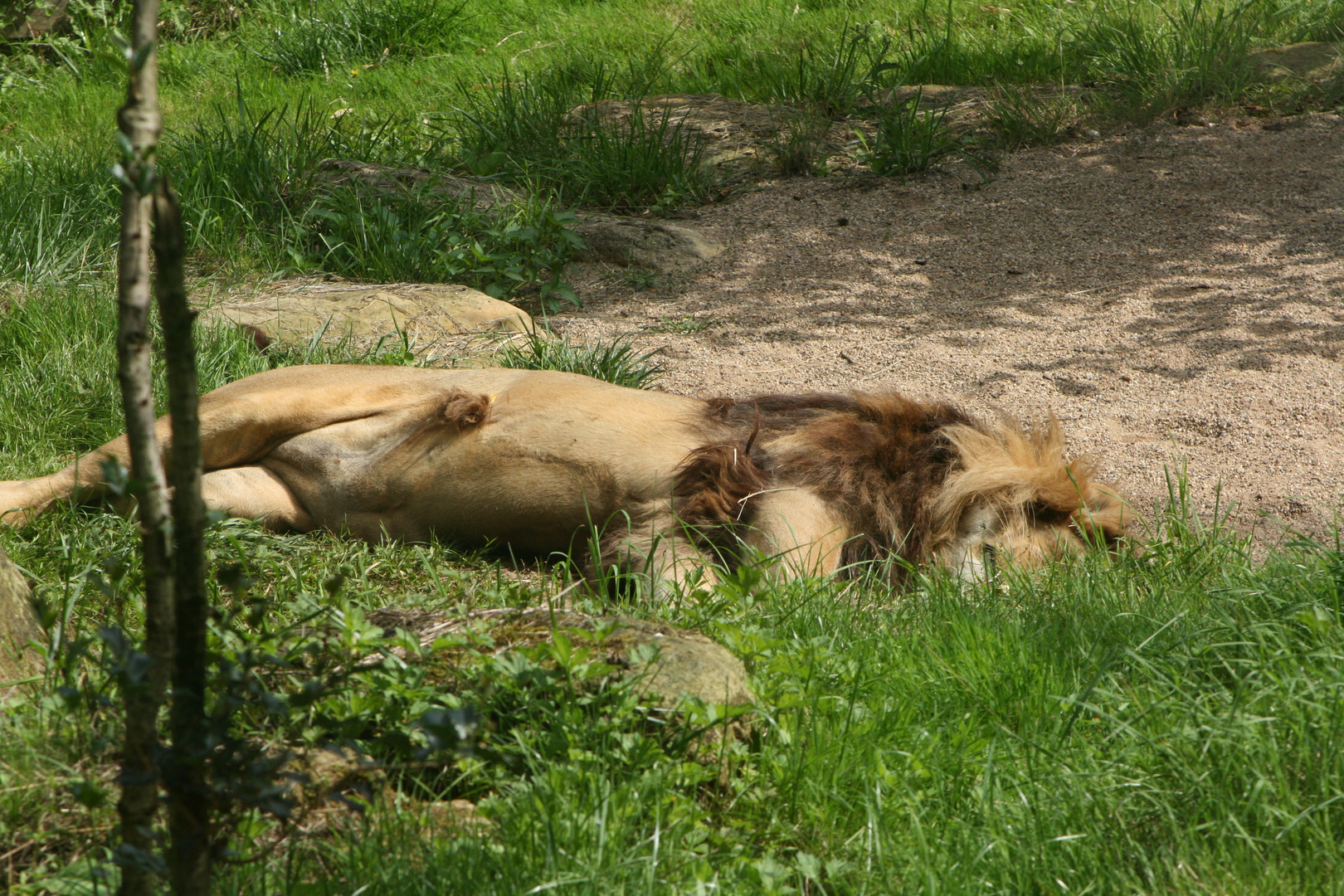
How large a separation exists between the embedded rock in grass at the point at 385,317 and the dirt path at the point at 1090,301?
20.5 inches

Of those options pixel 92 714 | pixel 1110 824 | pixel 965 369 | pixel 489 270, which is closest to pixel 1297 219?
pixel 965 369

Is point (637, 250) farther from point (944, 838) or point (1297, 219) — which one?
point (944, 838)

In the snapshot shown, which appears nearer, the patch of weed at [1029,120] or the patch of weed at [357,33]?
the patch of weed at [1029,120]

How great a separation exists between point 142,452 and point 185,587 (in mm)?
186

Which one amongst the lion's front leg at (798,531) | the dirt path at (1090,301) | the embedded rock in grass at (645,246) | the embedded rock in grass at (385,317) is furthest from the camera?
the embedded rock in grass at (645,246)

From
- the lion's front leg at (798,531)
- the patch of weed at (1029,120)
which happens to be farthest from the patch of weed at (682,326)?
the patch of weed at (1029,120)

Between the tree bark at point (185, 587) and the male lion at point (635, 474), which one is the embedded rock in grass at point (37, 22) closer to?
the male lion at point (635, 474)

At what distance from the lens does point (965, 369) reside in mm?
4992

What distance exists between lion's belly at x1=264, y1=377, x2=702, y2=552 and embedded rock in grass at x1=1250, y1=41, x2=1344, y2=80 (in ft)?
18.9

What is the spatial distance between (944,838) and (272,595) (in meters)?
2.11

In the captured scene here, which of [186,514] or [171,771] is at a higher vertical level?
[186,514]

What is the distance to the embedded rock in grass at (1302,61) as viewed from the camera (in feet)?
24.0

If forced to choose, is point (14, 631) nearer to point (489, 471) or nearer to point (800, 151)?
point (489, 471)

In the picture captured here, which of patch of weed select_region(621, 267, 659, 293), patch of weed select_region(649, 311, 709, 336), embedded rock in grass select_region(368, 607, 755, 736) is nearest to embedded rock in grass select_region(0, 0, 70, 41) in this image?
patch of weed select_region(621, 267, 659, 293)
